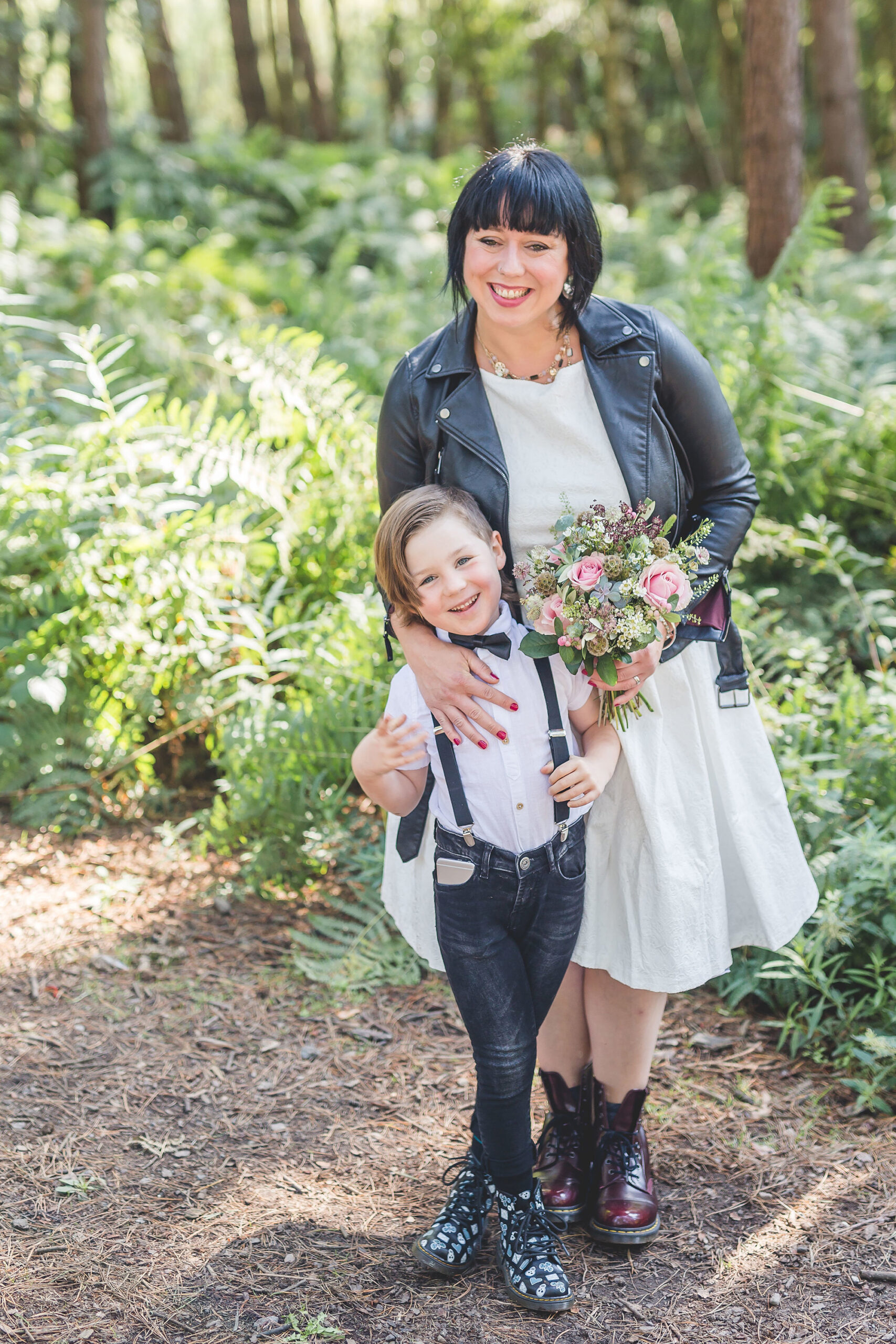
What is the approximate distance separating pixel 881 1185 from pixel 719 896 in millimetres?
913

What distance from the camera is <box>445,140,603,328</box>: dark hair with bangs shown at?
83.6 inches

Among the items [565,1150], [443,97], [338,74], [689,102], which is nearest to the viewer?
[565,1150]

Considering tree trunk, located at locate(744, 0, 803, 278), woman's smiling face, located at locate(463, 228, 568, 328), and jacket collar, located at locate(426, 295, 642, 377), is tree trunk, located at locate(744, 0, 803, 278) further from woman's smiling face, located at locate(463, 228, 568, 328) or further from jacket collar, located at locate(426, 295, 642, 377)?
woman's smiling face, located at locate(463, 228, 568, 328)

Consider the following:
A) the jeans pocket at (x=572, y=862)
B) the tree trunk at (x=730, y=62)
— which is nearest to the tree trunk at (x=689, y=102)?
the tree trunk at (x=730, y=62)

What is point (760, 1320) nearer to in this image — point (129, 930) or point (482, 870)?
point (482, 870)

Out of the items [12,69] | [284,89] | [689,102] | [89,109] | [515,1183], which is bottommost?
[515,1183]

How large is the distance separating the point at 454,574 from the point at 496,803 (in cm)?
48

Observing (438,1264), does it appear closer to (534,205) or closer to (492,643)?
(492,643)

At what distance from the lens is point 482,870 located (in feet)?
7.23

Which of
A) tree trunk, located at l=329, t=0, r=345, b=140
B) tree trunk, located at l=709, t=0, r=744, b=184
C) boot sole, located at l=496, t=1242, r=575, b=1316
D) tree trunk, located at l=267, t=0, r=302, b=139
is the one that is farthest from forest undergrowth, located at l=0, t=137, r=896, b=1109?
tree trunk, located at l=267, t=0, r=302, b=139

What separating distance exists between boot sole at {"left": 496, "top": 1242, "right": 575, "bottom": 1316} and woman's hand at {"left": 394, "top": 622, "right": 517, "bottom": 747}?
118cm

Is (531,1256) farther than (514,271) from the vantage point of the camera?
Yes

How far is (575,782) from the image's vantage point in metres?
2.18

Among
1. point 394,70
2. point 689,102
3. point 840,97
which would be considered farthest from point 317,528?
point 394,70
